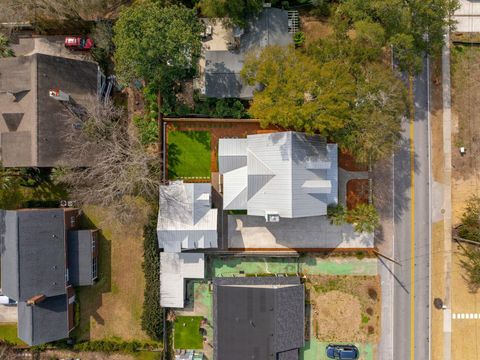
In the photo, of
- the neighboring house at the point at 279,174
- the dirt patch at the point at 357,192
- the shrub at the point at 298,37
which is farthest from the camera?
the dirt patch at the point at 357,192

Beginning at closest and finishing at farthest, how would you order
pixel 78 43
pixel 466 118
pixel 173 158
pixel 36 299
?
pixel 36 299 → pixel 78 43 → pixel 173 158 → pixel 466 118

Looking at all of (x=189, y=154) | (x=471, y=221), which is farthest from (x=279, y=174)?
(x=471, y=221)

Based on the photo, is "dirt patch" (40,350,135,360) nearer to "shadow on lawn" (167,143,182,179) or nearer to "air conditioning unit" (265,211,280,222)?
"shadow on lawn" (167,143,182,179)

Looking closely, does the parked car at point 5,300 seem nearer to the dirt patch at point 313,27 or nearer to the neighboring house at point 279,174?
the neighboring house at point 279,174

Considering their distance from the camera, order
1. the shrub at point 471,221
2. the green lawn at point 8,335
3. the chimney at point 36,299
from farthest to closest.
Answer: the green lawn at point 8,335 → the shrub at point 471,221 → the chimney at point 36,299

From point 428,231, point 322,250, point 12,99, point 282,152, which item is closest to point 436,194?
point 428,231

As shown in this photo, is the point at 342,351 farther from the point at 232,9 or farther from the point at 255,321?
the point at 232,9

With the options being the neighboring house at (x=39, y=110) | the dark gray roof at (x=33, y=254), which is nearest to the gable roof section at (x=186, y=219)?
the neighboring house at (x=39, y=110)
